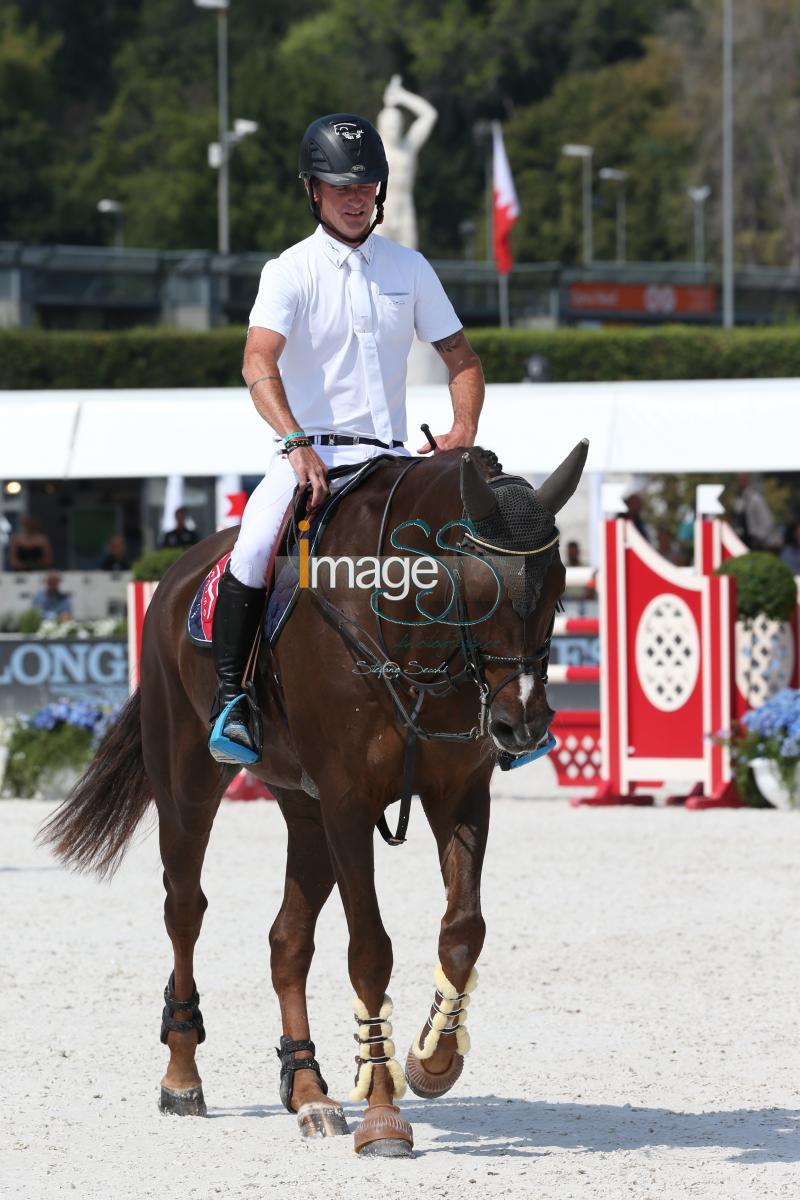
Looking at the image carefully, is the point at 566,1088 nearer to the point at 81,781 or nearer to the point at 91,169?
the point at 81,781

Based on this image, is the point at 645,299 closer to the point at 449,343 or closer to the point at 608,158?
Result: the point at 608,158

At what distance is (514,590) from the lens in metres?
5.09

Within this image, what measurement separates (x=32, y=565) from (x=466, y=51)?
6900 centimetres

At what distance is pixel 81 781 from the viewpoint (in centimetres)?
674

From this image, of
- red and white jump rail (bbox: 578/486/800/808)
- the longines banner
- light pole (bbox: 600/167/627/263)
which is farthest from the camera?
light pole (bbox: 600/167/627/263)

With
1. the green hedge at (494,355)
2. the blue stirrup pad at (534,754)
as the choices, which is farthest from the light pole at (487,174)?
the blue stirrup pad at (534,754)

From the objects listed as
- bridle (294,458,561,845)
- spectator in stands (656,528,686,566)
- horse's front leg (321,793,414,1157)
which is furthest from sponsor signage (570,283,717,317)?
horse's front leg (321,793,414,1157)

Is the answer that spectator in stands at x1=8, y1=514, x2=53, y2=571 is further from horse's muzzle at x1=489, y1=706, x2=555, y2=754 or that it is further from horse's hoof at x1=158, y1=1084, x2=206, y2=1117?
horse's muzzle at x1=489, y1=706, x2=555, y2=754

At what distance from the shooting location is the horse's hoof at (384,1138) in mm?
5375

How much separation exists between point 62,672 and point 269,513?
1201 centimetres

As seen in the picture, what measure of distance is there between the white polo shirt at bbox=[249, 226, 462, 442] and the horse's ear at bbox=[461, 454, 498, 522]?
0.70 meters

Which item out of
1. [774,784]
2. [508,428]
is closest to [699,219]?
[508,428]

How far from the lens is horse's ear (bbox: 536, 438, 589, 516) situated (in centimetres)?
502

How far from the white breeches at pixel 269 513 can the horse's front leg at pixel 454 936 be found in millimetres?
763
